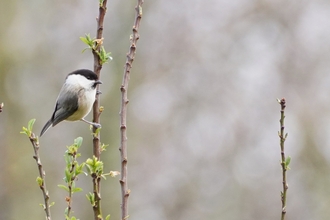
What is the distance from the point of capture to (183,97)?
898 cm

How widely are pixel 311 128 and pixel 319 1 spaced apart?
2.37 m

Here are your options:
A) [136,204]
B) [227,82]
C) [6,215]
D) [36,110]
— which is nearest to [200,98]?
[227,82]

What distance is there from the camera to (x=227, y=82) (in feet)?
29.5

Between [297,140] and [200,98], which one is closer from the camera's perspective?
[297,140]

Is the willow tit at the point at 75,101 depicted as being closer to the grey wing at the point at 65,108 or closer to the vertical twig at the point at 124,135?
the grey wing at the point at 65,108

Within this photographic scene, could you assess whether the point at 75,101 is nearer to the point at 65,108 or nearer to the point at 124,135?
the point at 65,108

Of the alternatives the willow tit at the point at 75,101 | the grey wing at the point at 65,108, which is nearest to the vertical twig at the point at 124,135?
the willow tit at the point at 75,101

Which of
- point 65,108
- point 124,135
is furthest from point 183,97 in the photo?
point 124,135

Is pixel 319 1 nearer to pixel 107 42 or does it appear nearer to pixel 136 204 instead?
pixel 107 42

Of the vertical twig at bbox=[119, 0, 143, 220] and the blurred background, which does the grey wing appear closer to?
the vertical twig at bbox=[119, 0, 143, 220]

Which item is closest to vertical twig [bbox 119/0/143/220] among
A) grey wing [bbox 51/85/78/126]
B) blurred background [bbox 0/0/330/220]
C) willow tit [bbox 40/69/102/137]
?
willow tit [bbox 40/69/102/137]

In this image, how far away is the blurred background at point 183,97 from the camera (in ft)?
28.2

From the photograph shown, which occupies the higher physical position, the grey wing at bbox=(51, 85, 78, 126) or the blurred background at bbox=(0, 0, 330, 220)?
the blurred background at bbox=(0, 0, 330, 220)

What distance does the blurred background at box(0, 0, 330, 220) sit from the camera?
8602 millimetres
